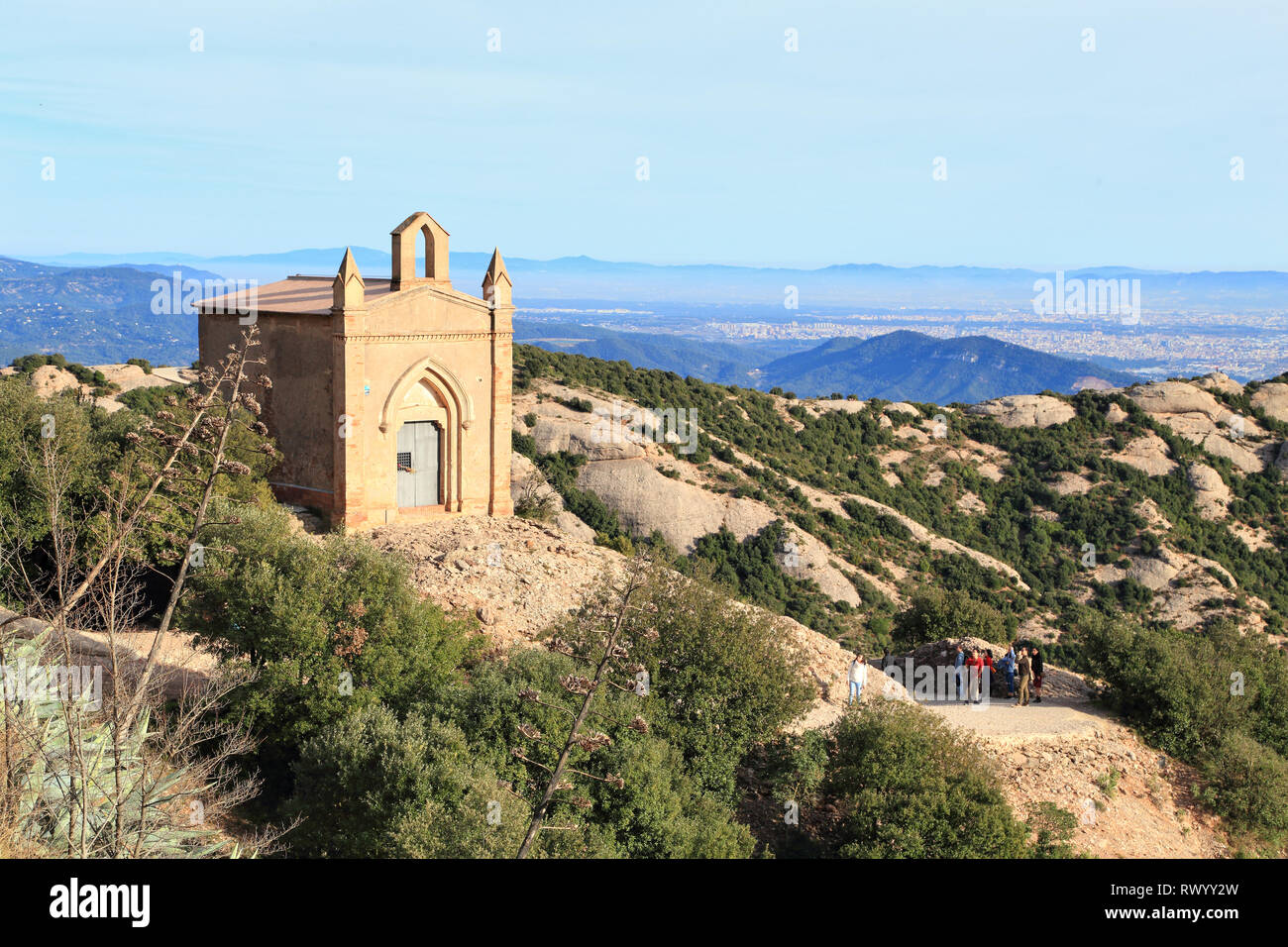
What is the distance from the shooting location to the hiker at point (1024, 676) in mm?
21797

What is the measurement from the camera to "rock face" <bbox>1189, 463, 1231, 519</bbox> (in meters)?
45.8

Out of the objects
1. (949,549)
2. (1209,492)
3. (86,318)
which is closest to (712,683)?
(949,549)

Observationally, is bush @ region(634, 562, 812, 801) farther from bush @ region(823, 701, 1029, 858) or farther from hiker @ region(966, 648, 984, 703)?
hiker @ region(966, 648, 984, 703)

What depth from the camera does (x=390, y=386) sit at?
2280 cm

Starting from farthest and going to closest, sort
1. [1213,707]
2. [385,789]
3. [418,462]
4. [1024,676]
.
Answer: [418,462] < [1024,676] < [1213,707] < [385,789]

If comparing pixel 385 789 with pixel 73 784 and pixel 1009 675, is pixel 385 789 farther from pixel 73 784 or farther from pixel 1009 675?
pixel 1009 675

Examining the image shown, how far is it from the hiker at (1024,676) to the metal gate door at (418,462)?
41.1ft

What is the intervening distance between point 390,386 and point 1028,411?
38101 millimetres

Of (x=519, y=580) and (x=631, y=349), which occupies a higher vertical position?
(x=631, y=349)

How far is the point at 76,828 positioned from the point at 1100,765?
641 inches

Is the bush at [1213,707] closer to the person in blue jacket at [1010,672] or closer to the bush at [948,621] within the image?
the person in blue jacket at [1010,672]

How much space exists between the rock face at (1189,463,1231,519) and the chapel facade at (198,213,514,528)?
3314 cm

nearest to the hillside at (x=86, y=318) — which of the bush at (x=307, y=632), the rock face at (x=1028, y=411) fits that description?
the rock face at (x=1028, y=411)
